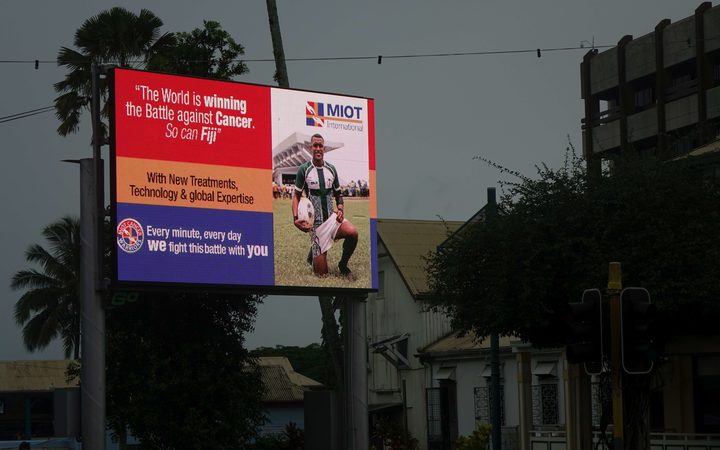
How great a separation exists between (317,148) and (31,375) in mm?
37669

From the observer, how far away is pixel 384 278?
4431 cm

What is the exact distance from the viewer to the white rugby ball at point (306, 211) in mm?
24859

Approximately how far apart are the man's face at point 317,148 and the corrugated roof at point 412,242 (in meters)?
17.0

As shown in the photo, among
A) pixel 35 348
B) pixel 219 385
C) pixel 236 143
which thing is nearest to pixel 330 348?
pixel 219 385

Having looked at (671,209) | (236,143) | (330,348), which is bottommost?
(330,348)

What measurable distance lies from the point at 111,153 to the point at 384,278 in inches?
878

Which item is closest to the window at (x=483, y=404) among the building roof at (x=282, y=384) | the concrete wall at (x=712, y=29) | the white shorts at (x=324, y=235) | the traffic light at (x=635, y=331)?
the white shorts at (x=324, y=235)

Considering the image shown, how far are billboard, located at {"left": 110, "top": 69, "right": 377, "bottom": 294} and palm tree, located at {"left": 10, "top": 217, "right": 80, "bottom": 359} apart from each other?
33051 millimetres

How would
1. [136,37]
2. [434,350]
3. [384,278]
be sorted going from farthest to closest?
[384,278] → [434,350] → [136,37]

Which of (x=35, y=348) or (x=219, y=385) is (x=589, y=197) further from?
(x=35, y=348)

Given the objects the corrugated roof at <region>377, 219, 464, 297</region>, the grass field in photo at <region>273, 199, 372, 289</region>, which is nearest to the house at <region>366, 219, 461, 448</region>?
the corrugated roof at <region>377, 219, 464, 297</region>

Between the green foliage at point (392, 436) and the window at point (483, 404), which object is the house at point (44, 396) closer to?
the green foliage at point (392, 436)

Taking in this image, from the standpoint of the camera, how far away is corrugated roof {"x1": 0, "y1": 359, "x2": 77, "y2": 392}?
189 ft

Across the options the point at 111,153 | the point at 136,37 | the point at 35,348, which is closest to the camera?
the point at 111,153
